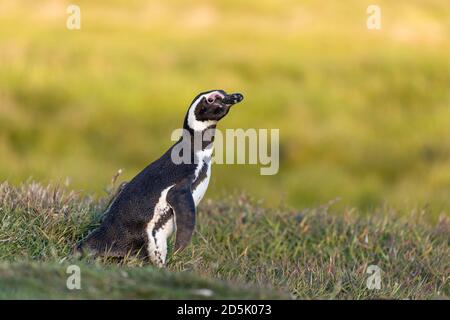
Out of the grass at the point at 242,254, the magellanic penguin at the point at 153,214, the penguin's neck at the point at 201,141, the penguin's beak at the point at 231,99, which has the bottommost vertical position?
the grass at the point at 242,254

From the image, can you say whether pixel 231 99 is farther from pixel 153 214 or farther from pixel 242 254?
pixel 242 254

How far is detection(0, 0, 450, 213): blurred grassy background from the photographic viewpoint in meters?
13.4

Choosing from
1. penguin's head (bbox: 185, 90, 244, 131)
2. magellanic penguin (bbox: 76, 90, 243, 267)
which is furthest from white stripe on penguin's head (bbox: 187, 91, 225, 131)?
magellanic penguin (bbox: 76, 90, 243, 267)

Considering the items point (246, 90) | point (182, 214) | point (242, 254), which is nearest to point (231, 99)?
point (182, 214)

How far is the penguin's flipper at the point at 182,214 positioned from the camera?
627 cm

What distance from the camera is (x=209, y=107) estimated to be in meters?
6.75

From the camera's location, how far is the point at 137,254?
20.8 ft

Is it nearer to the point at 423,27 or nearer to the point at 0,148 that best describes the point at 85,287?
the point at 0,148

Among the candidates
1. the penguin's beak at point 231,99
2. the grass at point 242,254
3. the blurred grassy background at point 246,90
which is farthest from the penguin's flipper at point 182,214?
the blurred grassy background at point 246,90

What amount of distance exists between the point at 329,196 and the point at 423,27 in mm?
8895

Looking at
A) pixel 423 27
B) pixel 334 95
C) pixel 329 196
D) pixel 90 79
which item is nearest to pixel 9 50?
pixel 90 79

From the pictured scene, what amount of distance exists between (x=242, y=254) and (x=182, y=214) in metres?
1.23

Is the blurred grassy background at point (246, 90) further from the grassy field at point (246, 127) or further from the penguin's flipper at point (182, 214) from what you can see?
the penguin's flipper at point (182, 214)

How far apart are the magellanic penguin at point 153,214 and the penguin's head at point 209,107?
0.31m
